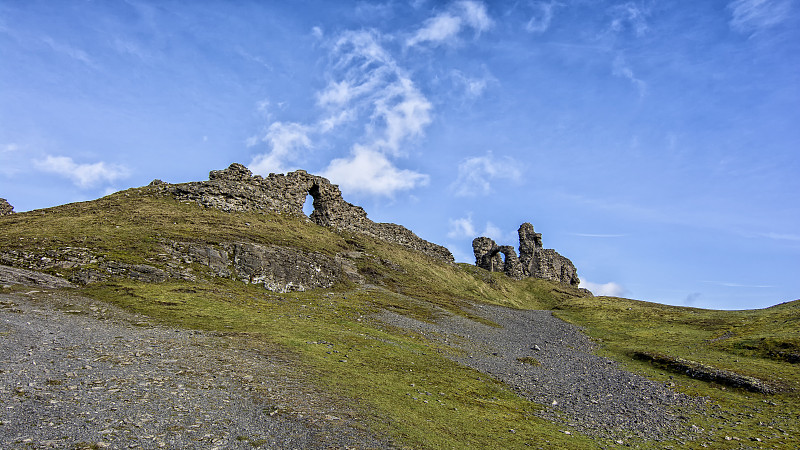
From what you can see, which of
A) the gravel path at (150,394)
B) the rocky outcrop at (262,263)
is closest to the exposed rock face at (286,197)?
the rocky outcrop at (262,263)

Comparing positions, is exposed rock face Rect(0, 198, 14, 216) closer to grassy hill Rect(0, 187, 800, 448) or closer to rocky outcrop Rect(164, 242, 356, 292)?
grassy hill Rect(0, 187, 800, 448)

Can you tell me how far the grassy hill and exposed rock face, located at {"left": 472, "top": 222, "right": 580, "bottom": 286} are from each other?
4984 cm

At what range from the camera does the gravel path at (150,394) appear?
41.1ft

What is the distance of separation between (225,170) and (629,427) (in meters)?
71.0

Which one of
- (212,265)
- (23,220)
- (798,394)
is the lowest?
(798,394)

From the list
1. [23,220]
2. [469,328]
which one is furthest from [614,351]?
[23,220]

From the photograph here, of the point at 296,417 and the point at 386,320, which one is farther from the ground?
the point at 386,320

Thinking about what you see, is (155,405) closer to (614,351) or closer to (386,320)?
(386,320)

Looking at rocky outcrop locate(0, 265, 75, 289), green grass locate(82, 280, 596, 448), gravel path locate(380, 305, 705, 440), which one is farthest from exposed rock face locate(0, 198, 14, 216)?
gravel path locate(380, 305, 705, 440)

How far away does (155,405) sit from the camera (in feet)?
48.5

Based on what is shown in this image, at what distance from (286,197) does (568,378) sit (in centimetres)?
6031

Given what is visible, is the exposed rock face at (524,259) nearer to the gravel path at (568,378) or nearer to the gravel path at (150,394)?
the gravel path at (568,378)

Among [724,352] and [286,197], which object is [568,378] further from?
[286,197]

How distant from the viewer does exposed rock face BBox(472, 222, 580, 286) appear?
130m
